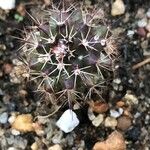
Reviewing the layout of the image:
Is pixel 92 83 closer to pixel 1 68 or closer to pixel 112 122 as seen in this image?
pixel 112 122

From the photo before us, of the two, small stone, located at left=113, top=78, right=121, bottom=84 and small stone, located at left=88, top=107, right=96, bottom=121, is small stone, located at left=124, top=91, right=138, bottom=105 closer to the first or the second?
small stone, located at left=113, top=78, right=121, bottom=84

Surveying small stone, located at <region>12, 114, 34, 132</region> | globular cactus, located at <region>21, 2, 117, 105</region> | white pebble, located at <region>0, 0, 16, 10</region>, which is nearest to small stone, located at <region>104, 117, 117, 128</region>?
globular cactus, located at <region>21, 2, 117, 105</region>

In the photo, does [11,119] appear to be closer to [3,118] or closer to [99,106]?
[3,118]

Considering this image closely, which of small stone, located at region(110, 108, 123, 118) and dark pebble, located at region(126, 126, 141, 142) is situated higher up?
small stone, located at region(110, 108, 123, 118)

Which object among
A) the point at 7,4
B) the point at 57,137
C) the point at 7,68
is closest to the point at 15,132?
the point at 57,137

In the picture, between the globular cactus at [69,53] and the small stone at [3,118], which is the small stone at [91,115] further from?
the small stone at [3,118]
